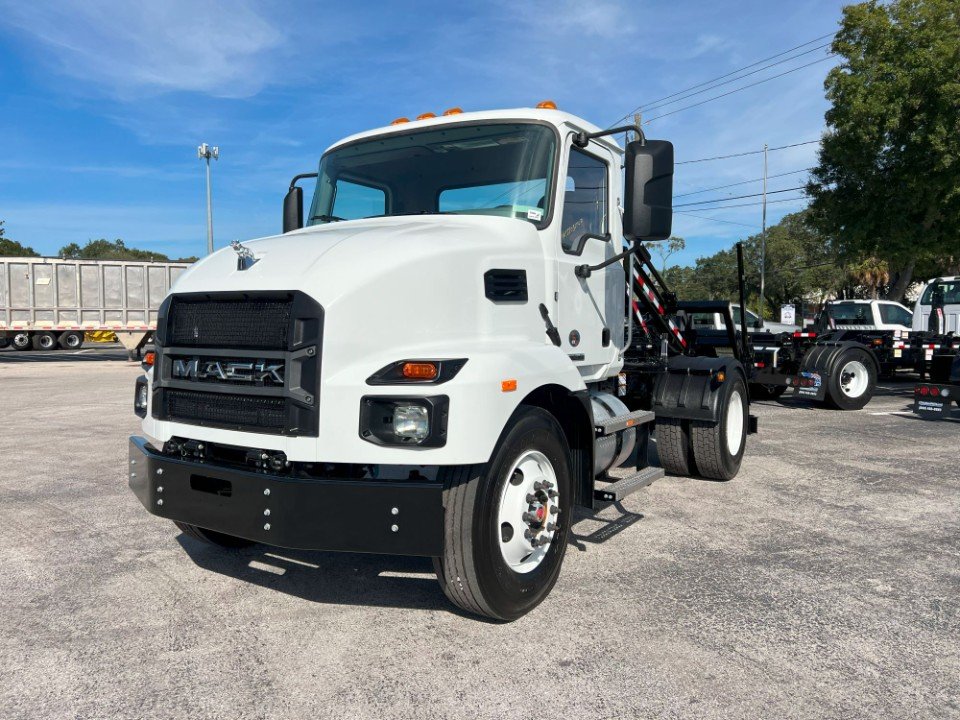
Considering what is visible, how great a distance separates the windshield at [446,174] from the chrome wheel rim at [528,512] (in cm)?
146

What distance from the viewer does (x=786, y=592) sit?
409cm

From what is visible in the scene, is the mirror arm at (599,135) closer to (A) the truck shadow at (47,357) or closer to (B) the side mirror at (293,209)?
(B) the side mirror at (293,209)

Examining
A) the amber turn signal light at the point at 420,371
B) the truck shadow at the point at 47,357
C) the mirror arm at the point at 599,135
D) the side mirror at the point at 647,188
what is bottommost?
the truck shadow at the point at 47,357

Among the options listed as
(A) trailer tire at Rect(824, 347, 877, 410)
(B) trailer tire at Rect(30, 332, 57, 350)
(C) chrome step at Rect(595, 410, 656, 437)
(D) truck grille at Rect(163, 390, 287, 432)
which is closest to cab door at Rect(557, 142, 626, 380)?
(C) chrome step at Rect(595, 410, 656, 437)

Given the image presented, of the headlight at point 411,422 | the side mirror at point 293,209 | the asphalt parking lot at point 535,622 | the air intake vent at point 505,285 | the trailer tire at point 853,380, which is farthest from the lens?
the trailer tire at point 853,380

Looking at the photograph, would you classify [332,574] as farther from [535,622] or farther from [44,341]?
[44,341]

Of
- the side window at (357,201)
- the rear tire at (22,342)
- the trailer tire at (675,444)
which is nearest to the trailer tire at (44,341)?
the rear tire at (22,342)

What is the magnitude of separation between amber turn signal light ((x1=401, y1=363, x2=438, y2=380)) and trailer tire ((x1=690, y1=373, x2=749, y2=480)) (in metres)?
3.71

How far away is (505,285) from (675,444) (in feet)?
10.4

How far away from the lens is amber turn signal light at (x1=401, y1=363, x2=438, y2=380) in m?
3.24

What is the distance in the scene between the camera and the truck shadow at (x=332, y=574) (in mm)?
→ 4055

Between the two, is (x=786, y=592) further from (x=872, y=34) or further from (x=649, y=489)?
(x=872, y=34)

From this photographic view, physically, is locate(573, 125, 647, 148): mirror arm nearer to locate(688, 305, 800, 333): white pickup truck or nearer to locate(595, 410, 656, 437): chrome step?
locate(595, 410, 656, 437): chrome step

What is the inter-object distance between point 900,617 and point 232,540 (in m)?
3.78
